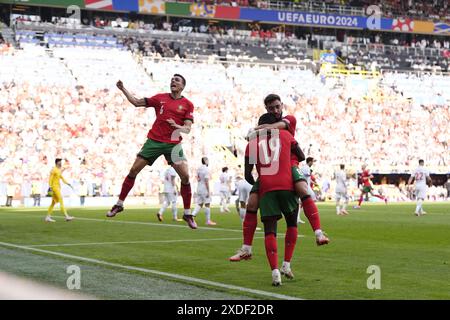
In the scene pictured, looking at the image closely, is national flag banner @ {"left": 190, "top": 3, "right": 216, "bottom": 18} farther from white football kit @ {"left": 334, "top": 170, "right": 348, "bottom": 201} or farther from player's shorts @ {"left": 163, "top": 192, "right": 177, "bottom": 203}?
player's shorts @ {"left": 163, "top": 192, "right": 177, "bottom": 203}

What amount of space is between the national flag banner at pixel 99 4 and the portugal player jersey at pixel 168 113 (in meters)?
50.3

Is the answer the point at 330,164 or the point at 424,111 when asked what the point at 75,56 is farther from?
the point at 424,111

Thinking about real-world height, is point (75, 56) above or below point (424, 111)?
above

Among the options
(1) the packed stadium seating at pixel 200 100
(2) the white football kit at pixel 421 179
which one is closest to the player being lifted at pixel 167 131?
(2) the white football kit at pixel 421 179

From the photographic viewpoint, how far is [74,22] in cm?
6141

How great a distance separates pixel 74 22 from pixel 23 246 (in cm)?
4718

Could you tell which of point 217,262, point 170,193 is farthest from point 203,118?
point 217,262

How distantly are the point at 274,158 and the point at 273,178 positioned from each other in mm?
260

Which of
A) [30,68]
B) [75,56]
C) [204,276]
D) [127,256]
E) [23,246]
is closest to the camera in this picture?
[204,276]

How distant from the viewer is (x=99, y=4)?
62.4 meters

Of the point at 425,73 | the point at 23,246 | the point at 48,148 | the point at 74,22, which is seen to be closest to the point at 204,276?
the point at 23,246

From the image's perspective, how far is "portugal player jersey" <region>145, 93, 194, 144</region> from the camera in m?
13.5

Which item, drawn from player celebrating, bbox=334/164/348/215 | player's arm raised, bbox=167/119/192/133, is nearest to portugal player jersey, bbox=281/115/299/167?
player's arm raised, bbox=167/119/192/133

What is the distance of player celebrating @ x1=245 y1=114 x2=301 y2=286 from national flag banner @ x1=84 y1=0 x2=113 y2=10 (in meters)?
53.8
